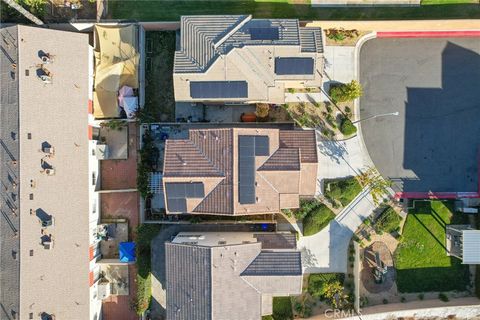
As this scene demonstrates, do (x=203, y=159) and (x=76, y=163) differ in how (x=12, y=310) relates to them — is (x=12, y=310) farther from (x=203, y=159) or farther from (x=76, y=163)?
(x=203, y=159)

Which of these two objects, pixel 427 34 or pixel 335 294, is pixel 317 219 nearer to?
pixel 335 294

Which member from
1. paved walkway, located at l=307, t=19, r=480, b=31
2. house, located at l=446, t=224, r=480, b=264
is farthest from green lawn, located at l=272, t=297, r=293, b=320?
paved walkway, located at l=307, t=19, r=480, b=31

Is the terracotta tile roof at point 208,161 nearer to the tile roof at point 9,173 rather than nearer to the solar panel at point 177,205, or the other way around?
the solar panel at point 177,205

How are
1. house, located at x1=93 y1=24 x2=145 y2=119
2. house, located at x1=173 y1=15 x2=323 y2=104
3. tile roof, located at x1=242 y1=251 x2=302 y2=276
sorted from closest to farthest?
tile roof, located at x1=242 y1=251 x2=302 y2=276 < house, located at x1=173 y1=15 x2=323 y2=104 < house, located at x1=93 y1=24 x2=145 y2=119

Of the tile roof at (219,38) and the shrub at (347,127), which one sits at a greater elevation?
the tile roof at (219,38)

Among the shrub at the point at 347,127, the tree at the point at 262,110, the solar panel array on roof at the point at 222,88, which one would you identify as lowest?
the shrub at the point at 347,127

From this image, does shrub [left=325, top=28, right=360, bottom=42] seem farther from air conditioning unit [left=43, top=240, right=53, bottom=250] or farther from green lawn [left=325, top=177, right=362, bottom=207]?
air conditioning unit [left=43, top=240, right=53, bottom=250]

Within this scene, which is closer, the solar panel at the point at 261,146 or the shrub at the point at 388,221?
the solar panel at the point at 261,146

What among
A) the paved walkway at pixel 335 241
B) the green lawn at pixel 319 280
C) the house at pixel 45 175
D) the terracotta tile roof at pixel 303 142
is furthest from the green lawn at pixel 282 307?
the house at pixel 45 175
